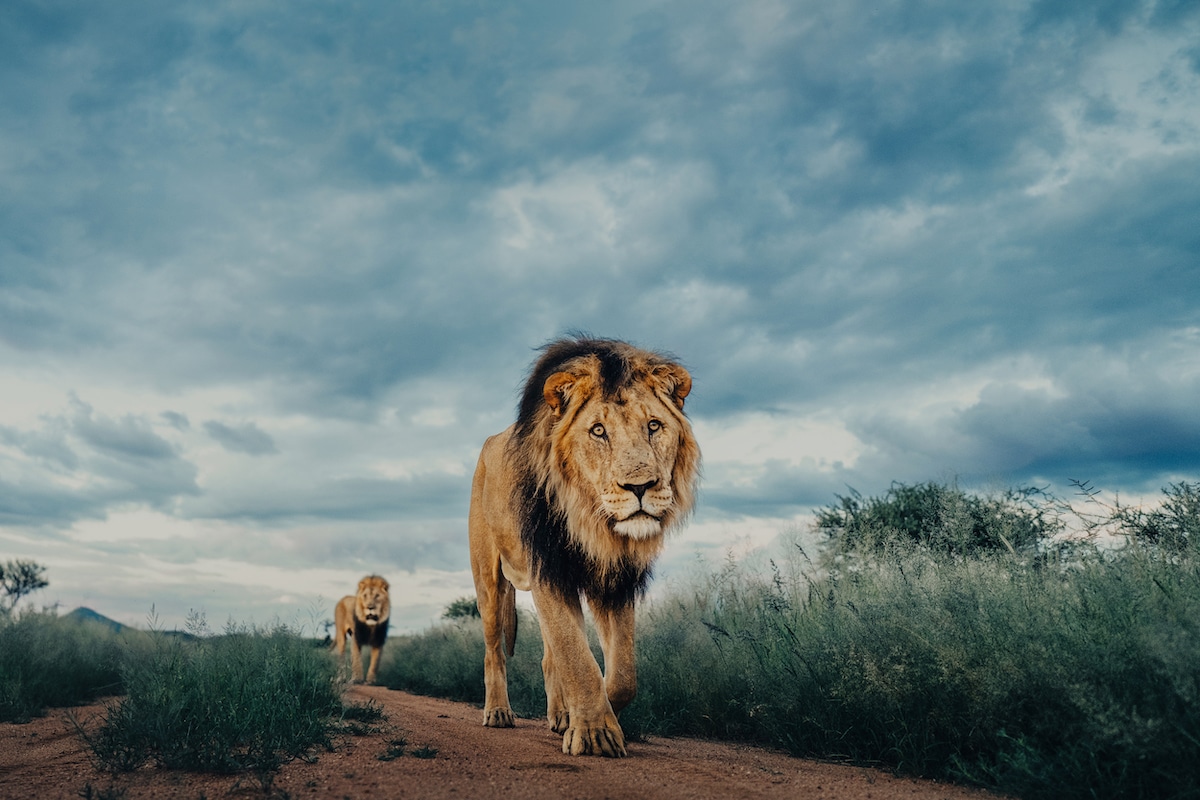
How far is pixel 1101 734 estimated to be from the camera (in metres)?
3.60

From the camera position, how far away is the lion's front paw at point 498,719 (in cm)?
683

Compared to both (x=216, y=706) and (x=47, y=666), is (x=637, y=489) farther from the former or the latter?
(x=47, y=666)

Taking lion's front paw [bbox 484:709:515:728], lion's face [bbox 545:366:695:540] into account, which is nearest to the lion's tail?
lion's front paw [bbox 484:709:515:728]

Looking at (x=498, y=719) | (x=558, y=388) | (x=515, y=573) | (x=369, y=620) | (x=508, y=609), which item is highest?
(x=558, y=388)

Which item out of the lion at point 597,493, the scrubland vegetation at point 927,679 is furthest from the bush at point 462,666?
the lion at point 597,493

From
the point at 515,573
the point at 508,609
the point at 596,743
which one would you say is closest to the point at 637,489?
the point at 596,743

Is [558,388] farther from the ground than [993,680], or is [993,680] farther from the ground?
[558,388]

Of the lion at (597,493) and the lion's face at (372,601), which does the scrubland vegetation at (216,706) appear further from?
the lion's face at (372,601)

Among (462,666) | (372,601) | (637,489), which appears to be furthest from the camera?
(372,601)

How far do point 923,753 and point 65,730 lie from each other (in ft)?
23.9

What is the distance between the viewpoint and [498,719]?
22.5ft

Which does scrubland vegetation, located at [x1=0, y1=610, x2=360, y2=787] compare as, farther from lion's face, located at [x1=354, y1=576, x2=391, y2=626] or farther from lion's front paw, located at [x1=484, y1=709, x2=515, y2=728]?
lion's face, located at [x1=354, y1=576, x2=391, y2=626]

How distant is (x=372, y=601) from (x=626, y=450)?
14180 mm

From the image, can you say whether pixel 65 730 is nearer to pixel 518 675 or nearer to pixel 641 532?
pixel 518 675
